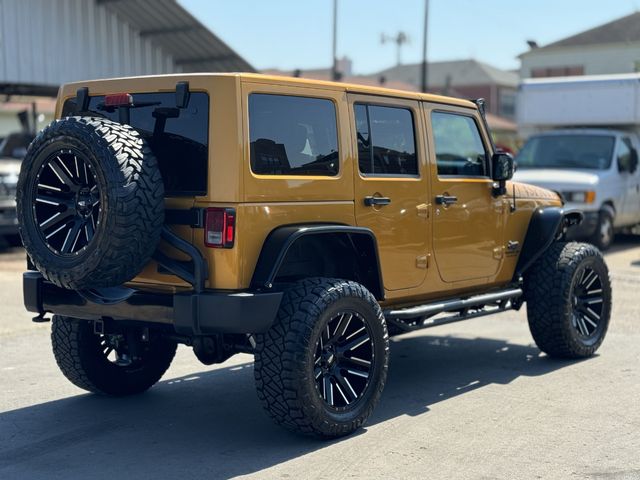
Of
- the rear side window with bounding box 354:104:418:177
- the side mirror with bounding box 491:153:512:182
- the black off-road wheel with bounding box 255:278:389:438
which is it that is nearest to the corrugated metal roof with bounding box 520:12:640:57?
the side mirror with bounding box 491:153:512:182

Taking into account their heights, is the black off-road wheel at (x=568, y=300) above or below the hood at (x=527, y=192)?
below

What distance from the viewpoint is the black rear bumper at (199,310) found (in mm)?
4820

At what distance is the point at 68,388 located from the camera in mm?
6508

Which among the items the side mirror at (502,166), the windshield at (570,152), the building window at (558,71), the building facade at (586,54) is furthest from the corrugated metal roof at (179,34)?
the building window at (558,71)

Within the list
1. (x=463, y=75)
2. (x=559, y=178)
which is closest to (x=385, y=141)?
(x=559, y=178)

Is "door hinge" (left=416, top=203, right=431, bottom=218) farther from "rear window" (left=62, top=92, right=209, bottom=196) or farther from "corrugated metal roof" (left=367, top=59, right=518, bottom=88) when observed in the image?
"corrugated metal roof" (left=367, top=59, right=518, bottom=88)

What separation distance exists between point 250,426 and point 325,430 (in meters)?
0.63

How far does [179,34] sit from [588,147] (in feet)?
28.7

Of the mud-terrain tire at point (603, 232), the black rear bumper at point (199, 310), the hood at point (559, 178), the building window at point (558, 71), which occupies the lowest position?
the mud-terrain tire at point (603, 232)

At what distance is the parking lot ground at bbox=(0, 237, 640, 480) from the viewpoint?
4.75 metres

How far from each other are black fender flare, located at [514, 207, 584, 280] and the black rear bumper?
9.48ft

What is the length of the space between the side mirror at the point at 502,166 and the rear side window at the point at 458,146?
0.23 ft

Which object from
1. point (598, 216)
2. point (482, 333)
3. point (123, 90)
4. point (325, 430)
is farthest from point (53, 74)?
point (325, 430)

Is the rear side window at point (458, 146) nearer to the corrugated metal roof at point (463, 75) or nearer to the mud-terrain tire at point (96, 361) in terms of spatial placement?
the mud-terrain tire at point (96, 361)
